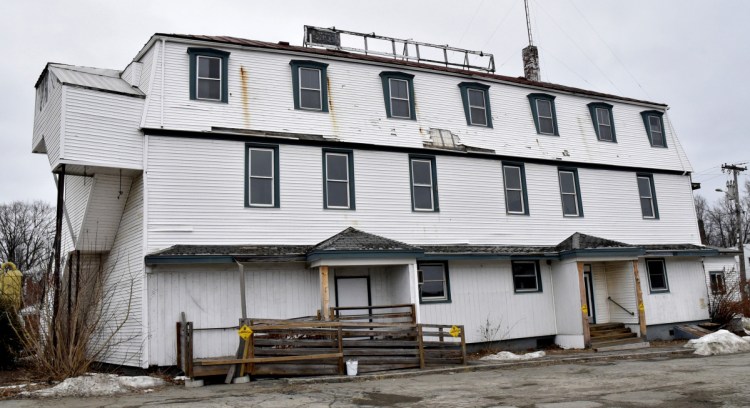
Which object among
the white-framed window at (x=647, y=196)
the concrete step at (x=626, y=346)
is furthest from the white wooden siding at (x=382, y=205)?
the concrete step at (x=626, y=346)

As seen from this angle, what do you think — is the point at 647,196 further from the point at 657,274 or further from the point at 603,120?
the point at 603,120

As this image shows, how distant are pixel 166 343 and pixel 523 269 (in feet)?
37.7

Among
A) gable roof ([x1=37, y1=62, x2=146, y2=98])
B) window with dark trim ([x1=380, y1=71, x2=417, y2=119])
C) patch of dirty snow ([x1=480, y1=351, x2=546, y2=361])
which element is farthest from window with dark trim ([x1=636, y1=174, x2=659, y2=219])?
gable roof ([x1=37, y1=62, x2=146, y2=98])

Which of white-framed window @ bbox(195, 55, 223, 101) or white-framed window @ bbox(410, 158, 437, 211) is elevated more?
white-framed window @ bbox(195, 55, 223, 101)

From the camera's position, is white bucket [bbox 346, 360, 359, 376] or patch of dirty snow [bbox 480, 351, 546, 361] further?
patch of dirty snow [bbox 480, 351, 546, 361]

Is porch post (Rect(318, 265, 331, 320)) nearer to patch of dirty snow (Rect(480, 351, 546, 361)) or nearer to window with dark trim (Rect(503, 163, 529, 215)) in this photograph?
patch of dirty snow (Rect(480, 351, 546, 361))

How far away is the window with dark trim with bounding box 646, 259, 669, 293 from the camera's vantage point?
75.7 feet

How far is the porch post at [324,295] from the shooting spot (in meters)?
15.8

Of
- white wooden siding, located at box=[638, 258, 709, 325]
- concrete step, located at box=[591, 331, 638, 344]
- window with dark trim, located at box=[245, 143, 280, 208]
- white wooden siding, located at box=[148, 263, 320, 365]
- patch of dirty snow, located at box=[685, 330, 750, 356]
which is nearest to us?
white wooden siding, located at box=[148, 263, 320, 365]

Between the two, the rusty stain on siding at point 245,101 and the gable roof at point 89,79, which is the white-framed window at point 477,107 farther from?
the gable roof at point 89,79

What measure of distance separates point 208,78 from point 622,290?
15.5 meters

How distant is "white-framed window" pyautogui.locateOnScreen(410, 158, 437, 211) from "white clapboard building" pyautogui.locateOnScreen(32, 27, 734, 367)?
0.21 ft

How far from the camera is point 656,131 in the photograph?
25.6 m

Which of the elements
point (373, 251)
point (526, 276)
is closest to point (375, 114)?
point (373, 251)
